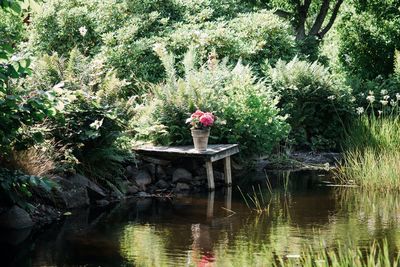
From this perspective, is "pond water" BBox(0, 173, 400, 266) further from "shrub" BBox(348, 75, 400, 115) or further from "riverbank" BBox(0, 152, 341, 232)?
"shrub" BBox(348, 75, 400, 115)

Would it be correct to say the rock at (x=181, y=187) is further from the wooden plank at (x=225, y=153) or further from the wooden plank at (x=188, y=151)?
the wooden plank at (x=225, y=153)

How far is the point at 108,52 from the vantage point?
14.3 metres

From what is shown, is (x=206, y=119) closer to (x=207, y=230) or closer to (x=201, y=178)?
(x=201, y=178)

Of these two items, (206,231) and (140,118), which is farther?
(140,118)

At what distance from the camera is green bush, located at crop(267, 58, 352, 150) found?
14.4 m

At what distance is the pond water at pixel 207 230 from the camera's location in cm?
679

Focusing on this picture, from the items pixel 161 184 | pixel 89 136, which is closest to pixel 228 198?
pixel 161 184

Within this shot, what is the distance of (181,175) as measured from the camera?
10953mm

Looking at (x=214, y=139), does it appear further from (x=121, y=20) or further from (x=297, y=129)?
(x=121, y=20)

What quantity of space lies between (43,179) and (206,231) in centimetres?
208

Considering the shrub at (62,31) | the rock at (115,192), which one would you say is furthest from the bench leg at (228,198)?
the shrub at (62,31)

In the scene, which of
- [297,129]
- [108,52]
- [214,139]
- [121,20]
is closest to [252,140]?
[214,139]

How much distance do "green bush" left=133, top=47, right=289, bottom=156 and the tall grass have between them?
1361 mm

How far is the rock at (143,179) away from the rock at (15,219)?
2.47m
